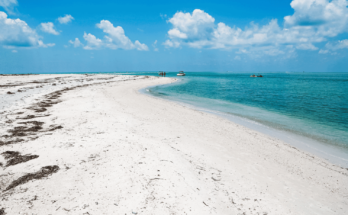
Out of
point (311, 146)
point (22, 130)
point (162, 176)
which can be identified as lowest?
point (311, 146)

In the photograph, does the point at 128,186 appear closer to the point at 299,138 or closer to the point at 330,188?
the point at 330,188

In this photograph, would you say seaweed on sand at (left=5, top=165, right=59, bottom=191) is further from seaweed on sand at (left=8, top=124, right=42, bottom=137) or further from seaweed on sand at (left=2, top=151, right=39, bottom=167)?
seaweed on sand at (left=8, top=124, right=42, bottom=137)

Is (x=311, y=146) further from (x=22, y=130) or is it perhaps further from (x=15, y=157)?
(x=22, y=130)

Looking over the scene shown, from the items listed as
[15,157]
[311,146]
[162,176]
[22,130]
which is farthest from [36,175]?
[311,146]

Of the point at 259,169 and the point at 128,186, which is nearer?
the point at 128,186

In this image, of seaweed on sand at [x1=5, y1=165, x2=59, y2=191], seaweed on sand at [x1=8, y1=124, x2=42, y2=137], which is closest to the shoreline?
seaweed on sand at [x1=5, y1=165, x2=59, y2=191]

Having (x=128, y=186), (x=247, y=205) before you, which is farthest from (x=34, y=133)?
(x=247, y=205)

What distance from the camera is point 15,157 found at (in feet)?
21.2

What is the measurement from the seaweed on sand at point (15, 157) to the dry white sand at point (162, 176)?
17 cm

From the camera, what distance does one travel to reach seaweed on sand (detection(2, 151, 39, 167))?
20.1 ft

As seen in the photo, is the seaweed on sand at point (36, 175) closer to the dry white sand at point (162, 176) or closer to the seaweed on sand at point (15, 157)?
the dry white sand at point (162, 176)

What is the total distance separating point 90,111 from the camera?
1363 cm

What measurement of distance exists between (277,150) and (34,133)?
1277 centimetres

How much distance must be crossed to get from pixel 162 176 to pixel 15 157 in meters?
5.65
